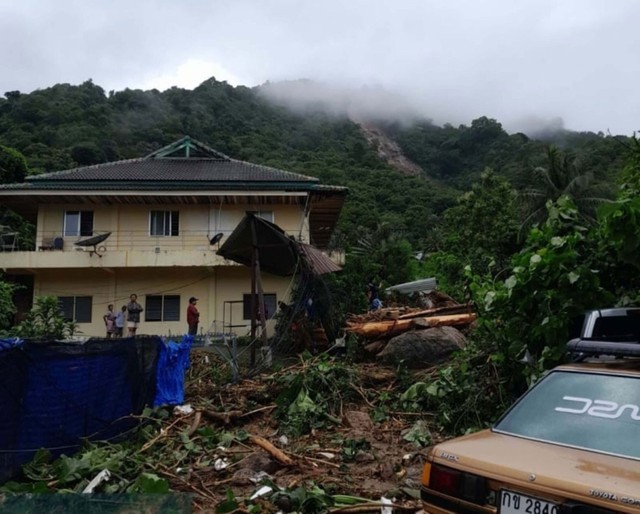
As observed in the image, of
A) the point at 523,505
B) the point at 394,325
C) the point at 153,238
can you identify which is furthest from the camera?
the point at 153,238

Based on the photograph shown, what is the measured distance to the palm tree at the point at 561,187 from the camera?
29984 millimetres

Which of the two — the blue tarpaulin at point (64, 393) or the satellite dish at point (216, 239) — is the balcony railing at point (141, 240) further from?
the blue tarpaulin at point (64, 393)

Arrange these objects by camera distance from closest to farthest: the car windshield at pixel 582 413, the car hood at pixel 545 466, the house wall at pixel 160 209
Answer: the car hood at pixel 545 466 → the car windshield at pixel 582 413 → the house wall at pixel 160 209

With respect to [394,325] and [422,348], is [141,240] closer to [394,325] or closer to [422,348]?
[394,325]

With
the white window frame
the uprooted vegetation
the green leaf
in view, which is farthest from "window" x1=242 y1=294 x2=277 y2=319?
the green leaf

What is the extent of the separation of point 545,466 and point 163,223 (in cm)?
2221

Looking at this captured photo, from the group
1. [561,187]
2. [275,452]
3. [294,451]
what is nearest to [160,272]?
[294,451]

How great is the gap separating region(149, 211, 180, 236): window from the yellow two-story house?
4 centimetres

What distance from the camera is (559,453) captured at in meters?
3.12

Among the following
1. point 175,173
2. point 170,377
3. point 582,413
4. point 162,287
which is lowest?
point 170,377

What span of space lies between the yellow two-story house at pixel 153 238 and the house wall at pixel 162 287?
42 millimetres

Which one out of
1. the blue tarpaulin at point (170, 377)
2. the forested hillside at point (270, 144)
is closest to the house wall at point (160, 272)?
the forested hillside at point (270, 144)

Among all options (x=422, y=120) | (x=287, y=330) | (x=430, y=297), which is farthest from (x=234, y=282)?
(x=422, y=120)

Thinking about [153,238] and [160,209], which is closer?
[153,238]
